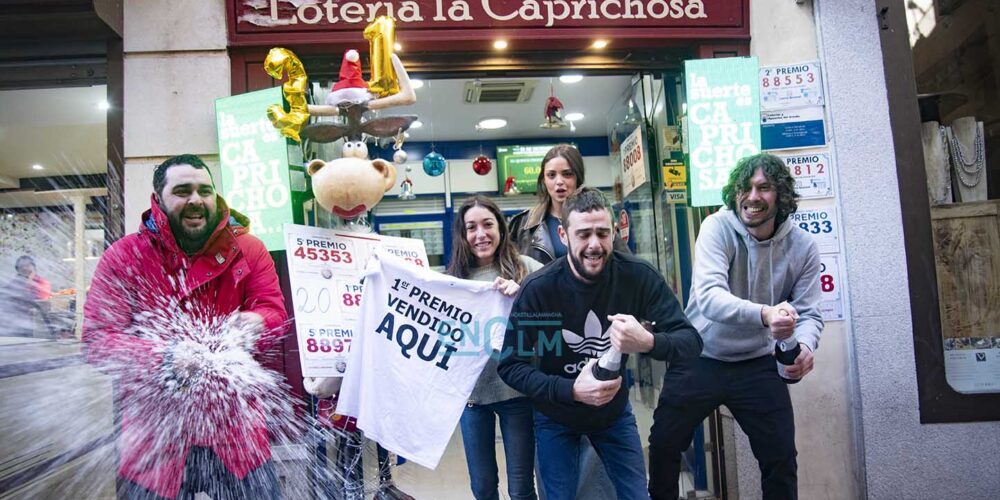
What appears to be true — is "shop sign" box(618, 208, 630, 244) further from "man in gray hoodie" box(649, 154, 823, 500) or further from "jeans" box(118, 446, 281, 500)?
"jeans" box(118, 446, 281, 500)

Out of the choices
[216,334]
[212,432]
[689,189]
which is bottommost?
[212,432]

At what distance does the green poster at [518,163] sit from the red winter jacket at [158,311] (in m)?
5.10

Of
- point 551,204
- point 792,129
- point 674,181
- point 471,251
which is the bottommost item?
point 471,251

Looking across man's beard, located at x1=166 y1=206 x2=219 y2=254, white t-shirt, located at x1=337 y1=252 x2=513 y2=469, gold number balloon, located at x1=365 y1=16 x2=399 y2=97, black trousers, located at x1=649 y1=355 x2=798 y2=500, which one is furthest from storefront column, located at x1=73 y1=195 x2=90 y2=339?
black trousers, located at x1=649 y1=355 x2=798 y2=500

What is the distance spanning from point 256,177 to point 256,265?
4.60ft

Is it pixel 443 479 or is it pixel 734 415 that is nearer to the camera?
pixel 734 415

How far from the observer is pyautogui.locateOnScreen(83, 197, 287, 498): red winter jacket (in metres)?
2.54

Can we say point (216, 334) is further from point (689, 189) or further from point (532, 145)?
point (532, 145)

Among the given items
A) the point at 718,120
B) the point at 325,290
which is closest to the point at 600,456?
the point at 325,290

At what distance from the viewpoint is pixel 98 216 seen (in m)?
4.27

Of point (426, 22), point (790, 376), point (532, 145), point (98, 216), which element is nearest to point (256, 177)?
point (98, 216)

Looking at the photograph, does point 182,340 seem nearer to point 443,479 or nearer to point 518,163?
point 443,479

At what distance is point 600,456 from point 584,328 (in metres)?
0.64

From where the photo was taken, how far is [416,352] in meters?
3.13
